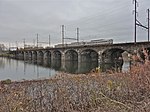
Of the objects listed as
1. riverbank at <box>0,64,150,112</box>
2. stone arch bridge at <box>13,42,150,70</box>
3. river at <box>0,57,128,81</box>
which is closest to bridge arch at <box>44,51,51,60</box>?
stone arch bridge at <box>13,42,150,70</box>

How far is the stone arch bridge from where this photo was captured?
5206 cm

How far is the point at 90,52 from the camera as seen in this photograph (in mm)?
85312

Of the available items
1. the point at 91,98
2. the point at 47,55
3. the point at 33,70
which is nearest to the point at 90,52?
the point at 47,55

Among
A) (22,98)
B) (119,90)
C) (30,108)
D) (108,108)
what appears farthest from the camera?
(119,90)

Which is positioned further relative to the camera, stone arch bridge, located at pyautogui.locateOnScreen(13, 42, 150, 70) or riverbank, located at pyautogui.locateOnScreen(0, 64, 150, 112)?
stone arch bridge, located at pyautogui.locateOnScreen(13, 42, 150, 70)

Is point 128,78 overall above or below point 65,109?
above

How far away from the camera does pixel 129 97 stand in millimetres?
5527

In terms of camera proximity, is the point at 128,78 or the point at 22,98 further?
the point at 128,78


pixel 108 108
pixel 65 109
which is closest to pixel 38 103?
pixel 65 109

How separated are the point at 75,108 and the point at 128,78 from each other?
6.64 ft

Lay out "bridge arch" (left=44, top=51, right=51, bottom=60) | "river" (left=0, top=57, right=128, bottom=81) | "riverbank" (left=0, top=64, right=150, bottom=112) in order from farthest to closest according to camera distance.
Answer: "bridge arch" (left=44, top=51, right=51, bottom=60), "river" (left=0, top=57, right=128, bottom=81), "riverbank" (left=0, top=64, right=150, bottom=112)

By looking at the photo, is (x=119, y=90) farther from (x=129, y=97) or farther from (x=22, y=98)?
(x=22, y=98)

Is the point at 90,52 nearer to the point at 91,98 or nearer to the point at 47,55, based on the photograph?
the point at 47,55

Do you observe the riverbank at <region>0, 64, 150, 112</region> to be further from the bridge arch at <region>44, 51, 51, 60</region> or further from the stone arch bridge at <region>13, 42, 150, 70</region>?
the bridge arch at <region>44, 51, 51, 60</region>
